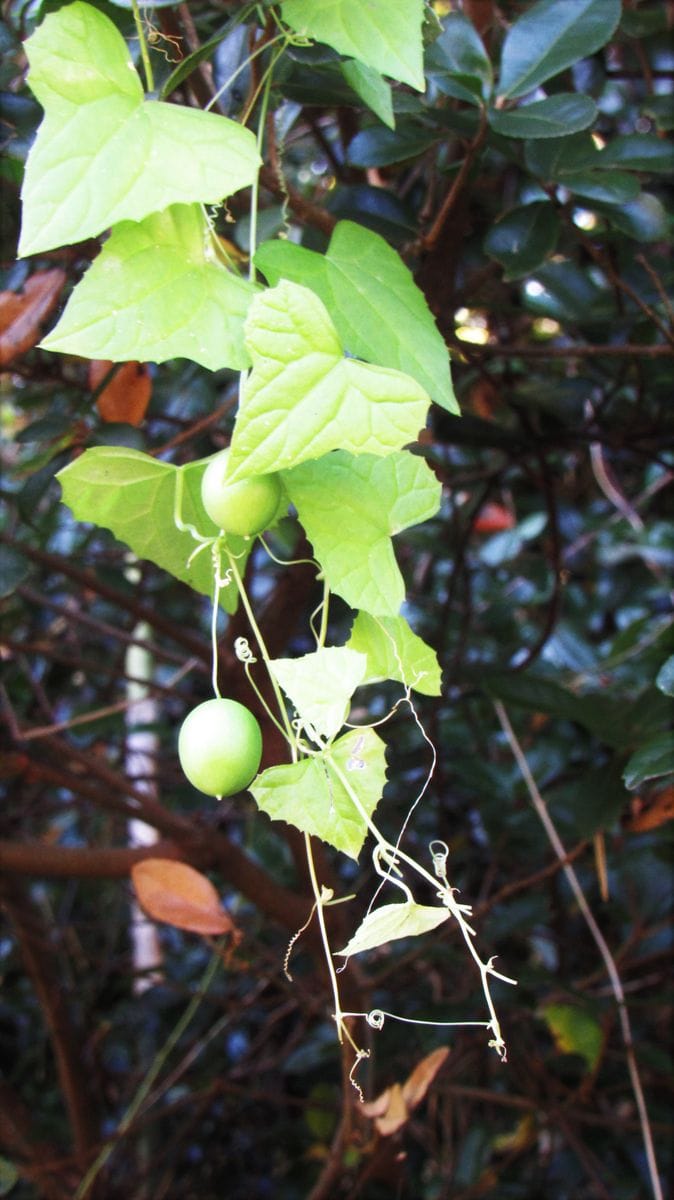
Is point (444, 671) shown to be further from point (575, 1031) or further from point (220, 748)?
point (220, 748)

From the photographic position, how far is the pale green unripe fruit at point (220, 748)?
1.40 ft

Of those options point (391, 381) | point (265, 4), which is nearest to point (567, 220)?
point (265, 4)

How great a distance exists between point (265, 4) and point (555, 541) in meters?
0.66

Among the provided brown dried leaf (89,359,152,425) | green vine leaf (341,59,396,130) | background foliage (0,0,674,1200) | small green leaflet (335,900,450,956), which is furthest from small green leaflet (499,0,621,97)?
small green leaflet (335,900,450,956)

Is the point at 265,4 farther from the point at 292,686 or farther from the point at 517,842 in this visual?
the point at 517,842

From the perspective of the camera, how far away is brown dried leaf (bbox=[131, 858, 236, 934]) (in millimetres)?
802

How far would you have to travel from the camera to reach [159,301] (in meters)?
0.44

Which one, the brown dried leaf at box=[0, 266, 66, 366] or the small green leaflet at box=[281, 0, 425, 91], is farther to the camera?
the brown dried leaf at box=[0, 266, 66, 366]

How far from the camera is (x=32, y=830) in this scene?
1566 millimetres

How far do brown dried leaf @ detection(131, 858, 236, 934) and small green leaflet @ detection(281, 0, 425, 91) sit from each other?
22.9 inches

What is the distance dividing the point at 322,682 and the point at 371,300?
188mm

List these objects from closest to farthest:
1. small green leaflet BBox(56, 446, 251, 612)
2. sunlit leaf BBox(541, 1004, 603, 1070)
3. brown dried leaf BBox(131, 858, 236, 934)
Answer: small green leaflet BBox(56, 446, 251, 612) → brown dried leaf BBox(131, 858, 236, 934) → sunlit leaf BBox(541, 1004, 603, 1070)

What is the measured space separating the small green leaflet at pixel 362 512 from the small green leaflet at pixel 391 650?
0.10 ft

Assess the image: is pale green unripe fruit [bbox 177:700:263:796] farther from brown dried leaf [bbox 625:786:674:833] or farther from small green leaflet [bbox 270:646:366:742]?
brown dried leaf [bbox 625:786:674:833]
